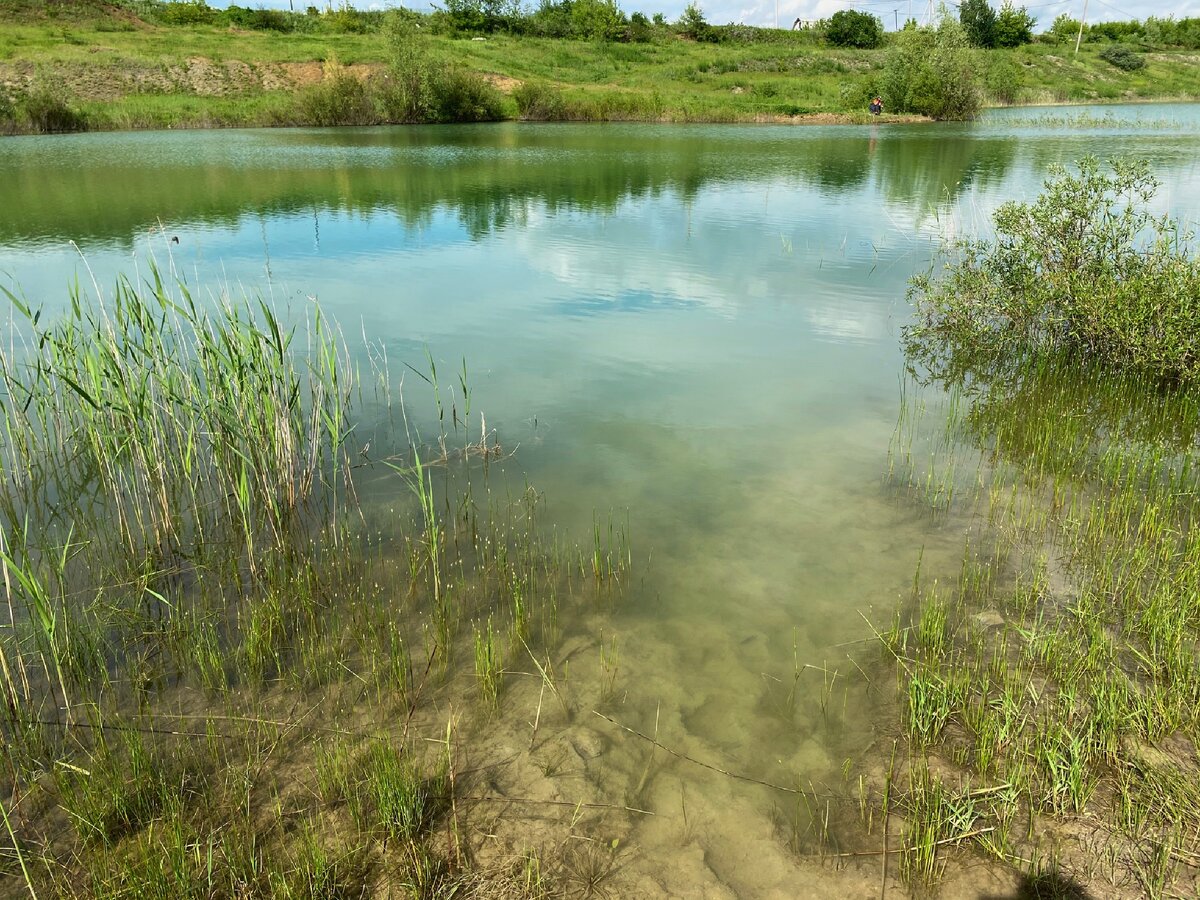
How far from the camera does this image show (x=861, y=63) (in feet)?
229

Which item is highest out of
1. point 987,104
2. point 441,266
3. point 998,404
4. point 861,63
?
point 861,63

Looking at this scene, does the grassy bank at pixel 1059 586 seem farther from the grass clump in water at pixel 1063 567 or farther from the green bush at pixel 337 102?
the green bush at pixel 337 102

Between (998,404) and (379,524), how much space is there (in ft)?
20.0

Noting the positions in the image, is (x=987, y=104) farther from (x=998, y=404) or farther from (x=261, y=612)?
(x=261, y=612)

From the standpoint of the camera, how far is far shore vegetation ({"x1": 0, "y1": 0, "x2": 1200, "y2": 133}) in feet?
145

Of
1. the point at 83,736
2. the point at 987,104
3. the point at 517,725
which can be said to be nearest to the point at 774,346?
the point at 517,725

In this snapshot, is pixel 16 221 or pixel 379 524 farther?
pixel 16 221

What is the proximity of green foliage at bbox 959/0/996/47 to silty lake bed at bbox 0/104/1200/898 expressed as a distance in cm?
6471

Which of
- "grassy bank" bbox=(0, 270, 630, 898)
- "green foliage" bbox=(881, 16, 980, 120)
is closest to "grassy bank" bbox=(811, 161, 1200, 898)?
"grassy bank" bbox=(0, 270, 630, 898)

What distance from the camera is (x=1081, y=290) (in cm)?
788

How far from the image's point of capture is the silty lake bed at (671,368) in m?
3.47

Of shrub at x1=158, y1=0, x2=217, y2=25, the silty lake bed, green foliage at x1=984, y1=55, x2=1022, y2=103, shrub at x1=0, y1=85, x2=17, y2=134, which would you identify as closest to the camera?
the silty lake bed

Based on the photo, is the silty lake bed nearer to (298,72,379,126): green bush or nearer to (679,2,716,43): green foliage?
(298,72,379,126): green bush

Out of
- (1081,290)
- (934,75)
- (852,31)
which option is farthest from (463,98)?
(852,31)
